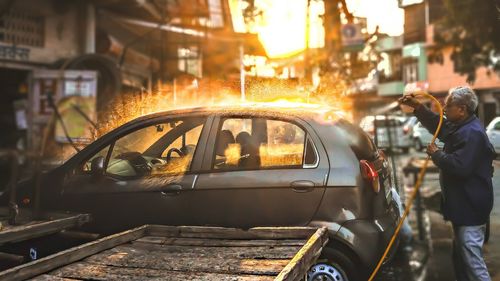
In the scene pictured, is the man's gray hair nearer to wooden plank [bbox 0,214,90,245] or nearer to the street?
the street

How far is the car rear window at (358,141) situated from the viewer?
3.77 meters

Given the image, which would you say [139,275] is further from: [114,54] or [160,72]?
[160,72]

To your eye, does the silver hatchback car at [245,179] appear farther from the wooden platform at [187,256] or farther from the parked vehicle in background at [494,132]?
the parked vehicle in background at [494,132]

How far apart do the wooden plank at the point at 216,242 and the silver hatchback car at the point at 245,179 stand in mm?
503

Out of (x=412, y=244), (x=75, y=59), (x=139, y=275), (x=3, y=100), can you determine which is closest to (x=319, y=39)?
(x=75, y=59)

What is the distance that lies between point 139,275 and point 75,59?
991cm

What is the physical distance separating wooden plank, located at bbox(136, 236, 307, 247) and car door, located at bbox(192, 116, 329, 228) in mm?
508

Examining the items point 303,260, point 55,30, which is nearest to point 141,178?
point 303,260

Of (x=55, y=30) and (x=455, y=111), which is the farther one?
(x=55, y=30)

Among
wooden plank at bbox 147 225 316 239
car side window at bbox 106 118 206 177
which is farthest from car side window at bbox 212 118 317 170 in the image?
wooden plank at bbox 147 225 316 239

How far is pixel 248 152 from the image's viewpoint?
4.01m

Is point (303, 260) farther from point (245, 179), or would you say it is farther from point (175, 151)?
point (175, 151)

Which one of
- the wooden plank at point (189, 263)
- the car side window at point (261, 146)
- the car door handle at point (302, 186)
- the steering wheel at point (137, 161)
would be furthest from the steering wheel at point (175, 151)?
the wooden plank at point (189, 263)

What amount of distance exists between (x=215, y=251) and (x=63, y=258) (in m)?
0.90
